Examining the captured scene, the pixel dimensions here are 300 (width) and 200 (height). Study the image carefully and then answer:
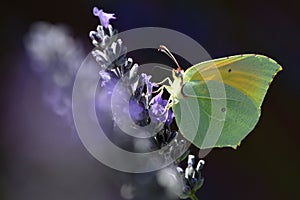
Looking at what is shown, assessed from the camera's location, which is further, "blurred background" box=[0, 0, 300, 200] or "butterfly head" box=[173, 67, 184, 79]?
"blurred background" box=[0, 0, 300, 200]

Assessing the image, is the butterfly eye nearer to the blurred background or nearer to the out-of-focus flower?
the out-of-focus flower

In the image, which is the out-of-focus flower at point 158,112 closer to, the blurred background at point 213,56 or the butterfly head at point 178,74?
the butterfly head at point 178,74

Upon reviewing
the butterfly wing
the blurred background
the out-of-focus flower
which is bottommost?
the blurred background

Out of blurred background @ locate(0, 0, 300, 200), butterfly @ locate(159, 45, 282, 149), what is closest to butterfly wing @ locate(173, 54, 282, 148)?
butterfly @ locate(159, 45, 282, 149)

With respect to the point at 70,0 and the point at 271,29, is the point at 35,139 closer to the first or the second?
the point at 70,0

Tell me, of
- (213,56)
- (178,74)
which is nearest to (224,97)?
(178,74)

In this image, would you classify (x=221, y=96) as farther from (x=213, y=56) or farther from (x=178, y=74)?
(x=213, y=56)
